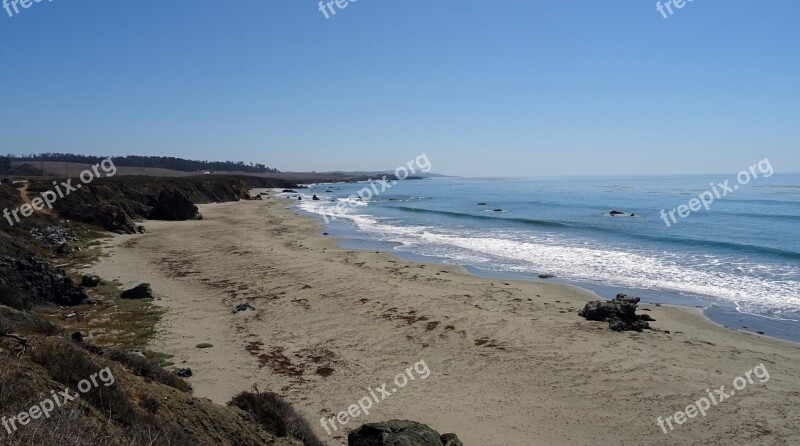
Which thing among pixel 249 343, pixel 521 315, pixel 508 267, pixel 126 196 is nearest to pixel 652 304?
pixel 521 315

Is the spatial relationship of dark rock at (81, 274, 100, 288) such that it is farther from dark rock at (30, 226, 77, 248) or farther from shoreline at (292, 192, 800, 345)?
shoreline at (292, 192, 800, 345)

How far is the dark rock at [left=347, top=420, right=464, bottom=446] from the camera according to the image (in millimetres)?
5875

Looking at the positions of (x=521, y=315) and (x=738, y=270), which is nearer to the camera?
(x=521, y=315)

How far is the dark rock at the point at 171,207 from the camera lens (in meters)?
40.7

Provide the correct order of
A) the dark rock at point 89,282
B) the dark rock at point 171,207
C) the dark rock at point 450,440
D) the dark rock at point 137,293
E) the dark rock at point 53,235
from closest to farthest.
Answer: the dark rock at point 450,440, the dark rock at point 137,293, the dark rock at point 89,282, the dark rock at point 53,235, the dark rock at point 171,207

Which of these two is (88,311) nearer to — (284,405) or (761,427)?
(284,405)

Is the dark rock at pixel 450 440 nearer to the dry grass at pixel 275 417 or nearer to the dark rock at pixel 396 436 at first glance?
the dark rock at pixel 396 436

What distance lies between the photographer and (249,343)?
1152 cm

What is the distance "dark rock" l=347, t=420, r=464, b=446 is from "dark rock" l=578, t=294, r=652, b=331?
8.45 metres

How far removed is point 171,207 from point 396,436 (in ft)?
131

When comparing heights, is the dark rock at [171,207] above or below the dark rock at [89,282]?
above

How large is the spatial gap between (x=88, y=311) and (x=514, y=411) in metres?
11.4

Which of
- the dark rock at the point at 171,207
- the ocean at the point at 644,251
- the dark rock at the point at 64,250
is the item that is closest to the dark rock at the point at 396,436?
the ocean at the point at 644,251

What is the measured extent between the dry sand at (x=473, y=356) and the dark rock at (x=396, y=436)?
144cm
